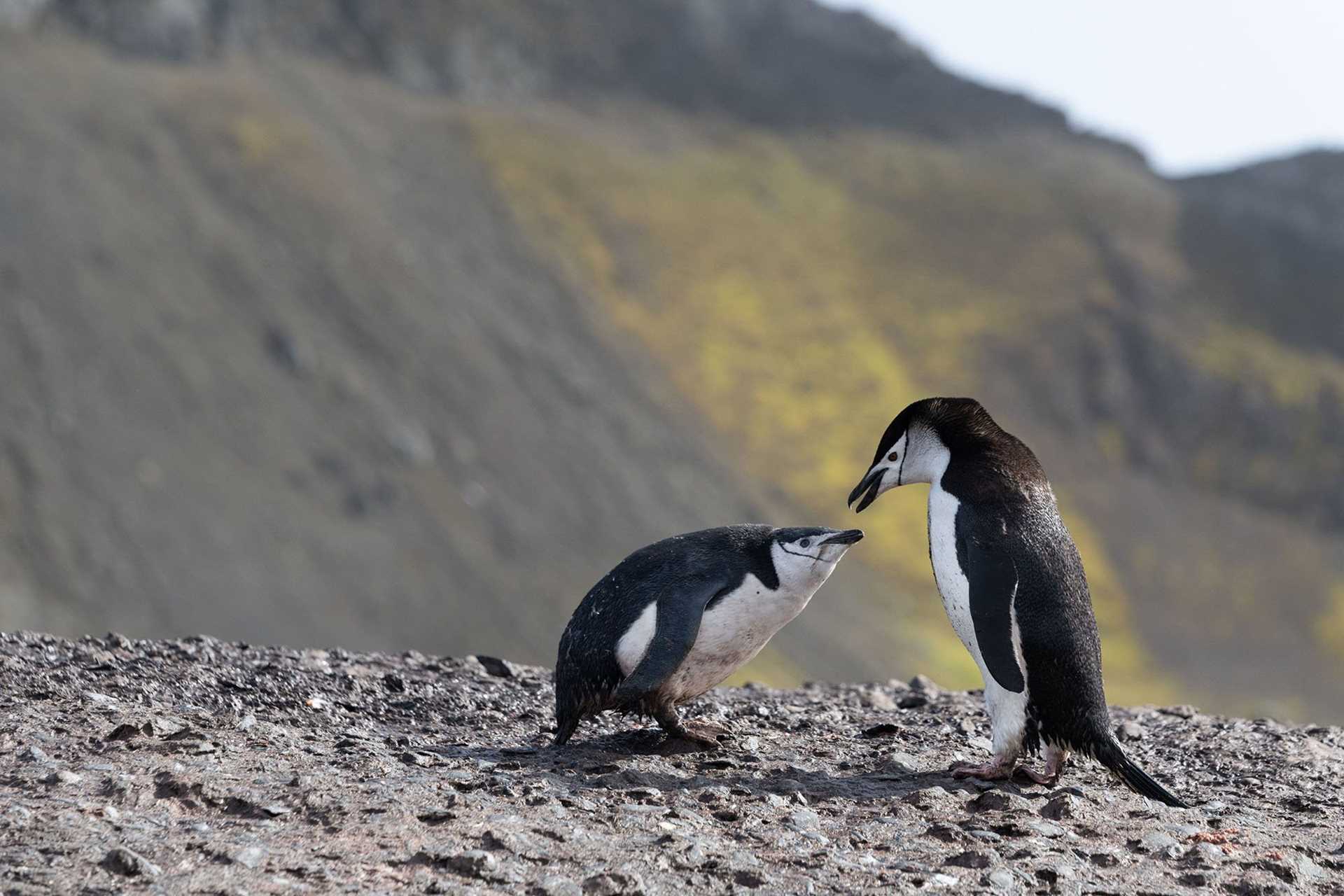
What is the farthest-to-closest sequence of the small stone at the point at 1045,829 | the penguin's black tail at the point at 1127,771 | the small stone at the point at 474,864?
the penguin's black tail at the point at 1127,771, the small stone at the point at 1045,829, the small stone at the point at 474,864

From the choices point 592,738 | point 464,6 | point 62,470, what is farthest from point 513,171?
point 592,738

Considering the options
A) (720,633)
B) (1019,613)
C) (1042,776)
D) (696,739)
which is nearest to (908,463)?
(1019,613)

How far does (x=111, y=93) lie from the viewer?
166ft

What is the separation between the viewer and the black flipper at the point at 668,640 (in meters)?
7.91

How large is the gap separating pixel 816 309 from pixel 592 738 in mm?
52233

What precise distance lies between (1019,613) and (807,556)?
1163mm

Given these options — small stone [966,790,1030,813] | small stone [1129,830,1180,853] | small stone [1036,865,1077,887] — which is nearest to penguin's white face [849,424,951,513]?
small stone [966,790,1030,813]

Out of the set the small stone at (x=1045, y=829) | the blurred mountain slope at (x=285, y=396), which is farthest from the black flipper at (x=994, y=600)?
the blurred mountain slope at (x=285, y=396)

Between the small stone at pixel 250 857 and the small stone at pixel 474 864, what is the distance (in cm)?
73

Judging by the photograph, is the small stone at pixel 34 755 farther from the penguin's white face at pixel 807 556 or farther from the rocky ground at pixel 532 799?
the penguin's white face at pixel 807 556

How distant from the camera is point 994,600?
25.9 feet

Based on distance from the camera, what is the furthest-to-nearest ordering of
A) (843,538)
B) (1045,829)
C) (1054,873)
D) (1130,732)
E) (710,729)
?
(1130,732), (710,729), (843,538), (1045,829), (1054,873)

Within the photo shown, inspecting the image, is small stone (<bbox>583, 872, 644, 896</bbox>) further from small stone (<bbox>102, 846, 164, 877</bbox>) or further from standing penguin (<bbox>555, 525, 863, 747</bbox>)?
standing penguin (<bbox>555, 525, 863, 747</bbox>)

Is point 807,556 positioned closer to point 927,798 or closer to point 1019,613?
point 1019,613
